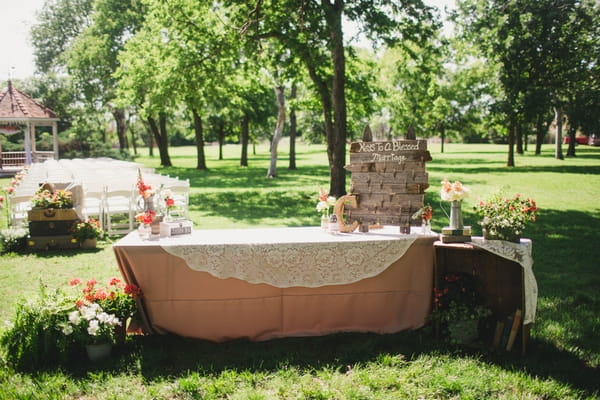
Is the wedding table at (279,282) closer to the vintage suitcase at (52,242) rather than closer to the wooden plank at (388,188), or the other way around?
the wooden plank at (388,188)

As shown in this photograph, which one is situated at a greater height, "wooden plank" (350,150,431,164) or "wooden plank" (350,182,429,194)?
"wooden plank" (350,150,431,164)

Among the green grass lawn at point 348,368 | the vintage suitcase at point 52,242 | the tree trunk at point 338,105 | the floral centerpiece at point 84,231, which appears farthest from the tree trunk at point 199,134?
the green grass lawn at point 348,368

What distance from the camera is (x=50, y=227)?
28.6 feet

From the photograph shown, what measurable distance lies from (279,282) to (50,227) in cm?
598

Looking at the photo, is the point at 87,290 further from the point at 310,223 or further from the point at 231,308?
the point at 310,223

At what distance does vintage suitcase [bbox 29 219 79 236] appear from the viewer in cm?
866

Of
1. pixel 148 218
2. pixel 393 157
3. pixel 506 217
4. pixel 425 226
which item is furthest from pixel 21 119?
pixel 506 217

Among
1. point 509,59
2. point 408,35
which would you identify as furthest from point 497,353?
point 509,59

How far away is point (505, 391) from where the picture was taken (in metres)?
3.87

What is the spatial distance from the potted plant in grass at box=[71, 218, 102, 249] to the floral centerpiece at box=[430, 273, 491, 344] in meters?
6.61

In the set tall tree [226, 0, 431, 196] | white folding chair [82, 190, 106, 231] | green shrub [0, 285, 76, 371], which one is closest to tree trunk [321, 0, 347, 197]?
tall tree [226, 0, 431, 196]

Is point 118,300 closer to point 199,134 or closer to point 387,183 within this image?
point 387,183
